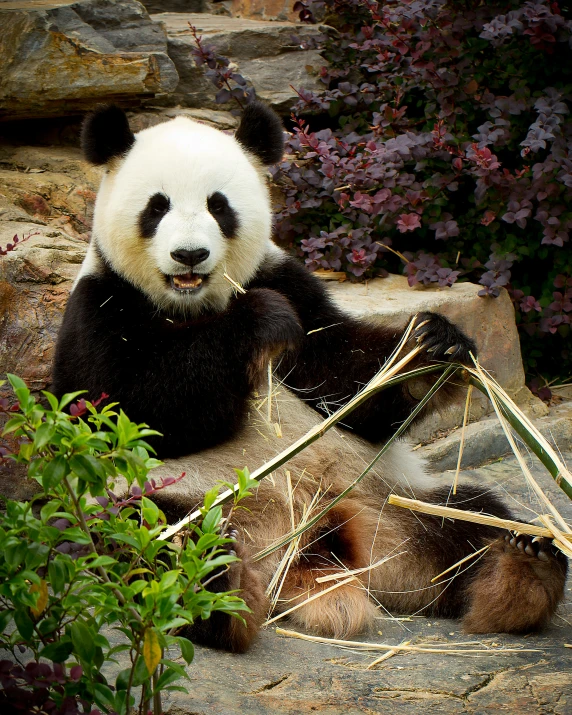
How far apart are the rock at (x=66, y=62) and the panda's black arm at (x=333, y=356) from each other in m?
2.23

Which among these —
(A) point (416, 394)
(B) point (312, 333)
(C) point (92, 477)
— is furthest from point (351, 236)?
(C) point (92, 477)

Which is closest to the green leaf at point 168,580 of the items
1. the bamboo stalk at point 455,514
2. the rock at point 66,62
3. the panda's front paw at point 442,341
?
the bamboo stalk at point 455,514

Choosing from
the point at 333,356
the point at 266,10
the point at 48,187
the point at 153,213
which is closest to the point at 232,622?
the point at 333,356

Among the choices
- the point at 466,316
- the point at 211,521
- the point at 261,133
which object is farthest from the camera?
the point at 466,316

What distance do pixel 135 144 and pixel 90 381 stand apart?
3.39ft

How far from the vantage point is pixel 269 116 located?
12.4 feet

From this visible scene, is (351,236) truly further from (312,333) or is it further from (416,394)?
(416,394)

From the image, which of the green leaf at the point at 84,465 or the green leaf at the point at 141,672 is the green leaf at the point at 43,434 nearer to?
the green leaf at the point at 84,465

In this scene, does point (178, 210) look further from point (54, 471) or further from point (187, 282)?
point (54, 471)

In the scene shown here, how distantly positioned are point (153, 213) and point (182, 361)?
0.60m

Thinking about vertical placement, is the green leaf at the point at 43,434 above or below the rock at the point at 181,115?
below

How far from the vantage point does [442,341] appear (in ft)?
11.0

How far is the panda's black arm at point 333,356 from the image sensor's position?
3803 millimetres

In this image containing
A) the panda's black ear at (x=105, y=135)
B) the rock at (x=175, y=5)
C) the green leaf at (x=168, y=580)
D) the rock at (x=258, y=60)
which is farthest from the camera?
the rock at (x=175, y=5)
